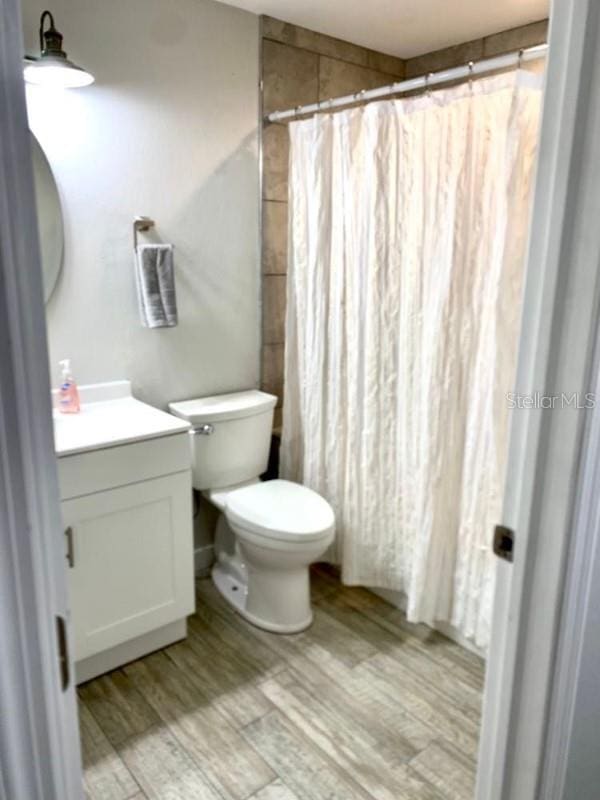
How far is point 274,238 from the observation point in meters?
2.59

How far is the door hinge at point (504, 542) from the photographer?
3.15 ft

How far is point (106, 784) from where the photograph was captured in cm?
161

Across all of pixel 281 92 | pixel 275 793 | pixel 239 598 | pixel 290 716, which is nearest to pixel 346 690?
pixel 290 716

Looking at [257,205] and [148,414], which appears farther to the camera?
[257,205]

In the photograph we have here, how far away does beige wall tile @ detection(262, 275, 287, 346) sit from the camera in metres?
2.61

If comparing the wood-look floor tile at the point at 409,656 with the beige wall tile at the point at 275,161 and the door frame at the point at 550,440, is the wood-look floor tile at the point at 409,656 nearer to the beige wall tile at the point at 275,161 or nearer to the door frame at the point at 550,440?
the door frame at the point at 550,440

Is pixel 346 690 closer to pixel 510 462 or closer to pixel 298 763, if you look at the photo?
pixel 298 763

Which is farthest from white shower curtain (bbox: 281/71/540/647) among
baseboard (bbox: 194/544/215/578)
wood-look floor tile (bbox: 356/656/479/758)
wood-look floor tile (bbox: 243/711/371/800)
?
wood-look floor tile (bbox: 243/711/371/800)

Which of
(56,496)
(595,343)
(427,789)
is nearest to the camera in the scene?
(56,496)

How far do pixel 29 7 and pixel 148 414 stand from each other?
1.30m

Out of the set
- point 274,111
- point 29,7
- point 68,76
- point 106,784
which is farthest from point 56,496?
point 274,111

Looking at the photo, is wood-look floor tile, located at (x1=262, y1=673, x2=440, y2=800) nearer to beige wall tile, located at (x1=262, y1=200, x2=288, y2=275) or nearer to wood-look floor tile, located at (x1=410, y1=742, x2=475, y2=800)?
wood-look floor tile, located at (x1=410, y1=742, x2=475, y2=800)

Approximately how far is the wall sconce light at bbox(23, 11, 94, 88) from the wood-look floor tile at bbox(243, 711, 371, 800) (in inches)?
79.2

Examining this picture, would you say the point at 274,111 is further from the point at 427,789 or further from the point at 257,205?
the point at 427,789
